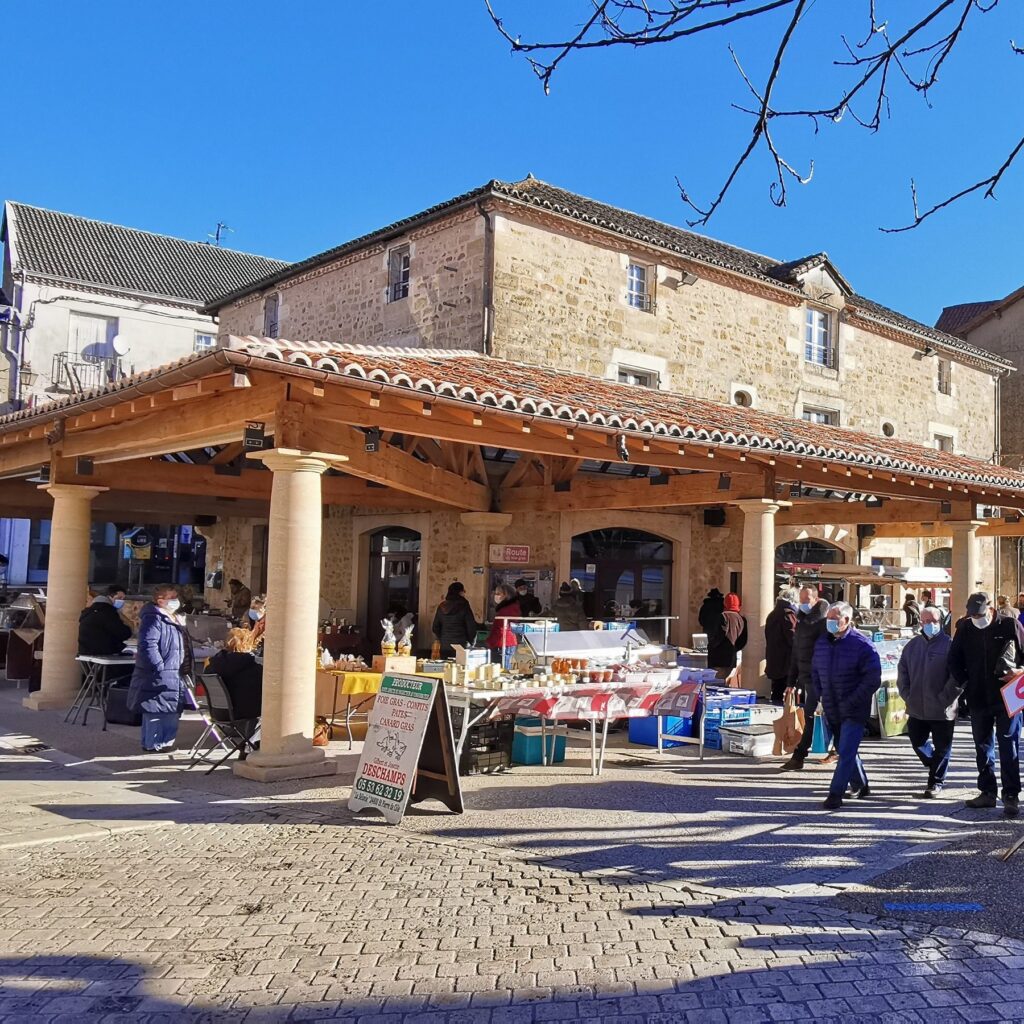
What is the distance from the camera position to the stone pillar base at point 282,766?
7676 millimetres

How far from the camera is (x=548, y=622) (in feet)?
33.7

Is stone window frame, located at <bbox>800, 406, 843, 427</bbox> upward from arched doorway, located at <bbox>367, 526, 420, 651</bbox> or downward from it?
upward

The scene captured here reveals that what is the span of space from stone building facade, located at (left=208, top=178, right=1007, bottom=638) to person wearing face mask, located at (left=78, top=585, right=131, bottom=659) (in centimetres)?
563

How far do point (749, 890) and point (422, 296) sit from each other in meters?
11.8

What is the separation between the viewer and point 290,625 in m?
7.73

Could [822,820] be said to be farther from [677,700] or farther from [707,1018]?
[707,1018]

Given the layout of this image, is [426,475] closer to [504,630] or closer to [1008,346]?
[504,630]

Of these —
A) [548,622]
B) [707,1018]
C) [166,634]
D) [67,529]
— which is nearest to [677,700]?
[548,622]

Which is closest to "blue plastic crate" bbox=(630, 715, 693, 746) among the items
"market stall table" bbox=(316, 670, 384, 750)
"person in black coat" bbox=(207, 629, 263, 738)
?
"market stall table" bbox=(316, 670, 384, 750)

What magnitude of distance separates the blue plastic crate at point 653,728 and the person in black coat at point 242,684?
3.79m

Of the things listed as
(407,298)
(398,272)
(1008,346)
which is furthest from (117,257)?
(1008,346)

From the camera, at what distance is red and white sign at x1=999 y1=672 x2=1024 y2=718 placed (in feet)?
23.2

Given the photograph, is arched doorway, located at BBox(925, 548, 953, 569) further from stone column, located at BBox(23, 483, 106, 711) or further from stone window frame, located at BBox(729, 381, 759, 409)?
stone column, located at BBox(23, 483, 106, 711)

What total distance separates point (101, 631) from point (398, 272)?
828cm
